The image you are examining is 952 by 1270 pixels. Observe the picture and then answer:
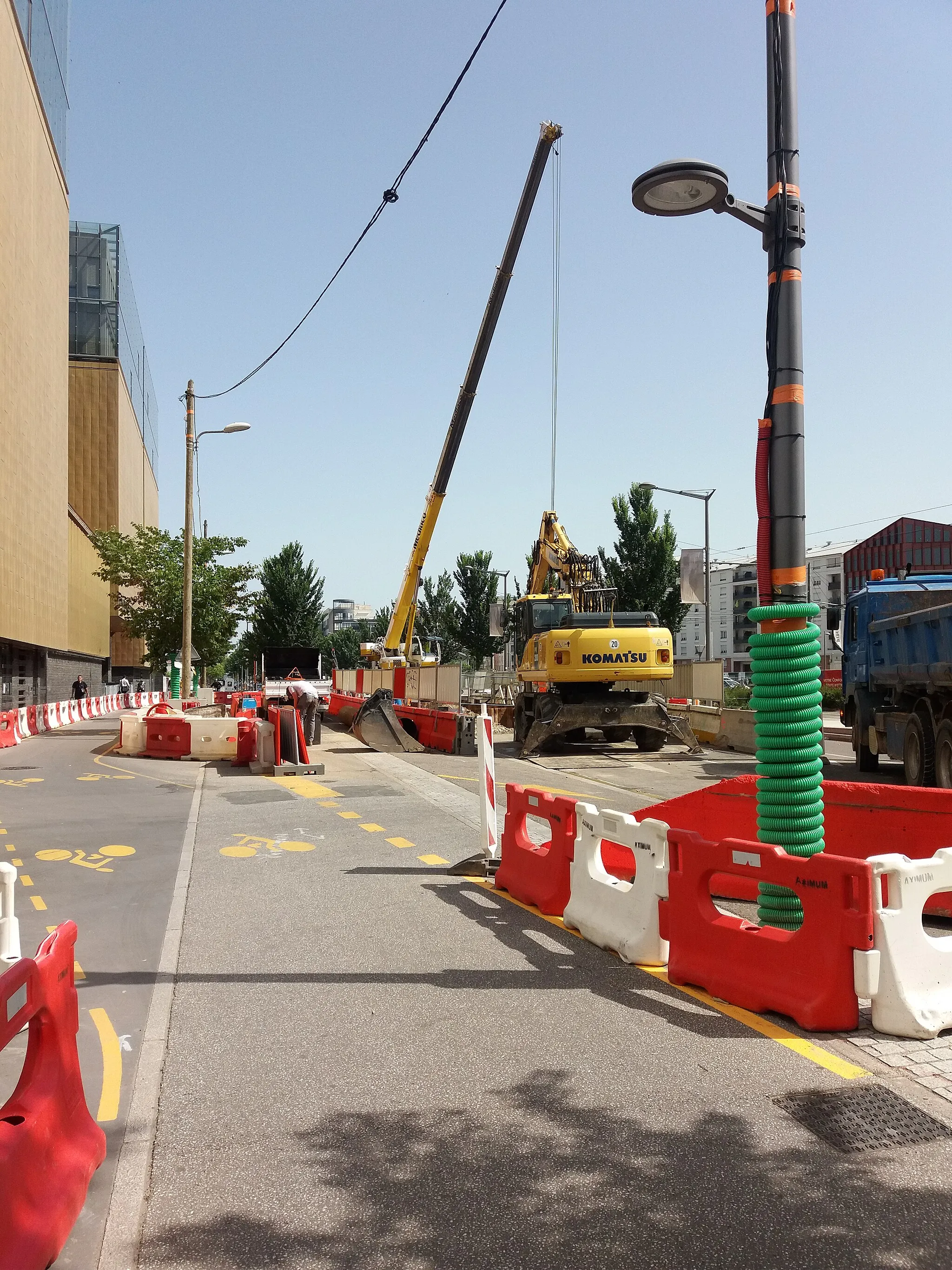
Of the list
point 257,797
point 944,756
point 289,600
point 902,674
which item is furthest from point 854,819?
point 289,600

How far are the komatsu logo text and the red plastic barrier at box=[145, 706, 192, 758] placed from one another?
7954 mm

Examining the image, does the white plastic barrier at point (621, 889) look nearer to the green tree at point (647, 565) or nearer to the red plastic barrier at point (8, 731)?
the red plastic barrier at point (8, 731)

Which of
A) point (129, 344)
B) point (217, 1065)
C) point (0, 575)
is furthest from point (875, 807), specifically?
point (129, 344)

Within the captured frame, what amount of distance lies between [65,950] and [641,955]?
3.48 metres

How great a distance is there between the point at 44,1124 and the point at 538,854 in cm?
475

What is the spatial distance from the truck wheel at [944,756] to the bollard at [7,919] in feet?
37.0

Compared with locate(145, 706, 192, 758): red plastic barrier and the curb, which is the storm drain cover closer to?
locate(145, 706, 192, 758): red plastic barrier

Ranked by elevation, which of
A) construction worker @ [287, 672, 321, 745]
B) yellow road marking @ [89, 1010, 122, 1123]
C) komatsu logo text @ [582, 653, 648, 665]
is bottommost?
yellow road marking @ [89, 1010, 122, 1123]

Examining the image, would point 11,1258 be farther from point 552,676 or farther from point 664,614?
point 664,614

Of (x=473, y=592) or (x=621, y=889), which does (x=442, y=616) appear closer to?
(x=473, y=592)

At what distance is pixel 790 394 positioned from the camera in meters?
6.06

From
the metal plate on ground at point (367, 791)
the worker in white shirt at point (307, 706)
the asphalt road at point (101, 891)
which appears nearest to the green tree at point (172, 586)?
the worker in white shirt at point (307, 706)

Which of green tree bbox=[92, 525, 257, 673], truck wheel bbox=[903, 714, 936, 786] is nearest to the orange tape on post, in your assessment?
truck wheel bbox=[903, 714, 936, 786]

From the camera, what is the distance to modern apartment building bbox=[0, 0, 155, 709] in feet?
93.6
